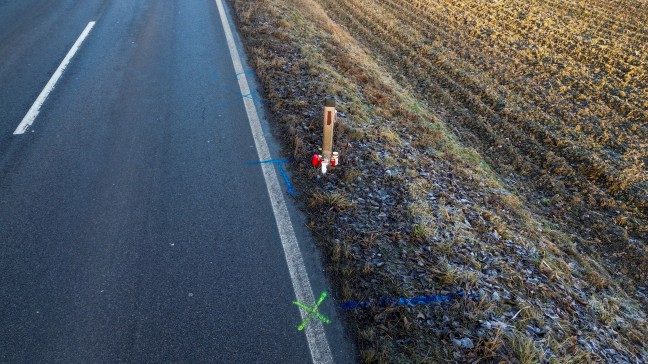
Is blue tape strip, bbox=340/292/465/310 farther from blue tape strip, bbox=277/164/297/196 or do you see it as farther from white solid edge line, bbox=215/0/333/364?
blue tape strip, bbox=277/164/297/196

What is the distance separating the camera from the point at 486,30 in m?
15.7

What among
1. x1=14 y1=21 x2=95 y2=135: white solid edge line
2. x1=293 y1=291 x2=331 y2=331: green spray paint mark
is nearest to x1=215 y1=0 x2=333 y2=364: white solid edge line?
x1=293 y1=291 x2=331 y2=331: green spray paint mark

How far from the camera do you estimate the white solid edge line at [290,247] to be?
11.5ft

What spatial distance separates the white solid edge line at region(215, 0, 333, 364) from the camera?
3.50m

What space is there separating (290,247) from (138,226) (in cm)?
179

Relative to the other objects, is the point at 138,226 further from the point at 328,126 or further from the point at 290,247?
the point at 328,126

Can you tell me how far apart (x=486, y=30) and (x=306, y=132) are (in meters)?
12.6

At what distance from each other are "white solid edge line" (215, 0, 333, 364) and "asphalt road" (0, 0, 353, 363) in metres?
0.08

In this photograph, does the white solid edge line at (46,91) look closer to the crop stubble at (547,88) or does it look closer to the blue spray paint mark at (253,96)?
the blue spray paint mark at (253,96)

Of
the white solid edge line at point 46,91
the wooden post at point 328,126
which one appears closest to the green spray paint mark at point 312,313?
the wooden post at point 328,126

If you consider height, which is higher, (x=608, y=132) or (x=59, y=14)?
(x=59, y=14)

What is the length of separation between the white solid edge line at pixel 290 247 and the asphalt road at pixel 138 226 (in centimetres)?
8

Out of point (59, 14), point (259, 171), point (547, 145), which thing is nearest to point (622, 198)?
point (547, 145)

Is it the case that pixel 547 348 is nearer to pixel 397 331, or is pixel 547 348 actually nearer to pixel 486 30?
pixel 397 331
